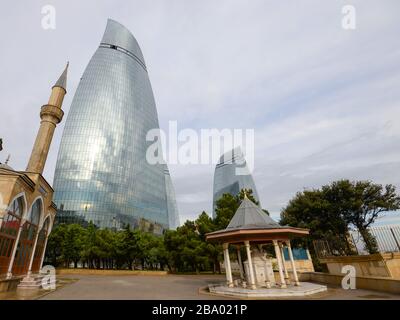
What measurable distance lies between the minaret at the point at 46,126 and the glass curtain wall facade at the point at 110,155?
1850 inches

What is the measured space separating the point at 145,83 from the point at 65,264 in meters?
95.1

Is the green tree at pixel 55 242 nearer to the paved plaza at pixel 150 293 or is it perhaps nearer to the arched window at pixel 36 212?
the arched window at pixel 36 212

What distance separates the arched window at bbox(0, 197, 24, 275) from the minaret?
685 cm

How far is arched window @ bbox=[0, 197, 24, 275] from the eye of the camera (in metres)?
17.8

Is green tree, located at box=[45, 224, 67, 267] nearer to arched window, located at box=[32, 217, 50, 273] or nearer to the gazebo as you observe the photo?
arched window, located at box=[32, 217, 50, 273]

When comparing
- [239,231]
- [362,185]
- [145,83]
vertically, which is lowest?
[239,231]

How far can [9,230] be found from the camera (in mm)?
18672

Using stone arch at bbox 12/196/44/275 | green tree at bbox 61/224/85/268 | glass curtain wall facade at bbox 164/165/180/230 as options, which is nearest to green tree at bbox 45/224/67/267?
green tree at bbox 61/224/85/268

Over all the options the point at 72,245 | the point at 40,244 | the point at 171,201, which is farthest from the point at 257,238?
the point at 171,201

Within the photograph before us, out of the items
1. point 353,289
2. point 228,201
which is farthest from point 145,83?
point 353,289

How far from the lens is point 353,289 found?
48.0 feet

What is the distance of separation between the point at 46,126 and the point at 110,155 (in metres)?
60.0

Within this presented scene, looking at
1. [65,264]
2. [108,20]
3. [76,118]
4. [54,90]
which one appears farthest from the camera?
[108,20]
